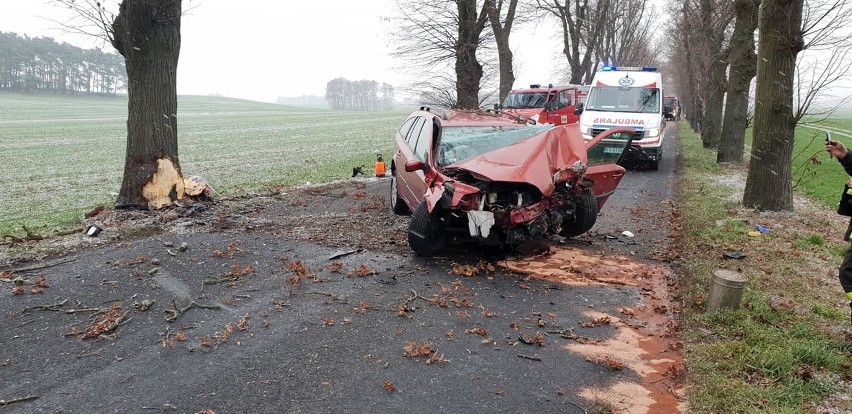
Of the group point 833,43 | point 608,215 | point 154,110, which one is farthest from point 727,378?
point 154,110

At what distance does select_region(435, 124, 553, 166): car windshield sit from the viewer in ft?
23.3

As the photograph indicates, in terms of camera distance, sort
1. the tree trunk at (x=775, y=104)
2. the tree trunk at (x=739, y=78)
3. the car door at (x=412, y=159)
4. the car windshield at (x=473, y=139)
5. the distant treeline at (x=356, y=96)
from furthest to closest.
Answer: the distant treeline at (x=356, y=96)
the tree trunk at (x=739, y=78)
the tree trunk at (x=775, y=104)
the car door at (x=412, y=159)
the car windshield at (x=473, y=139)

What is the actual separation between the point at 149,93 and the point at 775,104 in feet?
33.7

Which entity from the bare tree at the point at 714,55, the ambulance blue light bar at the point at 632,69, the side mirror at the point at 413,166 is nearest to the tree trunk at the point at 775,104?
the side mirror at the point at 413,166

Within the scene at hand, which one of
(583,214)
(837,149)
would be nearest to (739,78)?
(583,214)

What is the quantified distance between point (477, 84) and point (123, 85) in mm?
95050

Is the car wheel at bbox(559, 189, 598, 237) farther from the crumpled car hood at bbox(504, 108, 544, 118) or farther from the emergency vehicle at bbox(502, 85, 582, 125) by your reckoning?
the emergency vehicle at bbox(502, 85, 582, 125)

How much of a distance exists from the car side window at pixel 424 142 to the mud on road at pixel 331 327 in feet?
4.05

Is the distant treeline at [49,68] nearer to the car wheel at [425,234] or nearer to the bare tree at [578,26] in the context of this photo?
the bare tree at [578,26]

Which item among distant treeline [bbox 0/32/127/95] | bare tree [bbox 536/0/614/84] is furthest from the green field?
distant treeline [bbox 0/32/127/95]

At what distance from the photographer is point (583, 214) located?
23.9 ft

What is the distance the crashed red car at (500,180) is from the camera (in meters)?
6.16

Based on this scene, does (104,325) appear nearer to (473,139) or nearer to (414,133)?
(473,139)

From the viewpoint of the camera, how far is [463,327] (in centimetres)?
486
